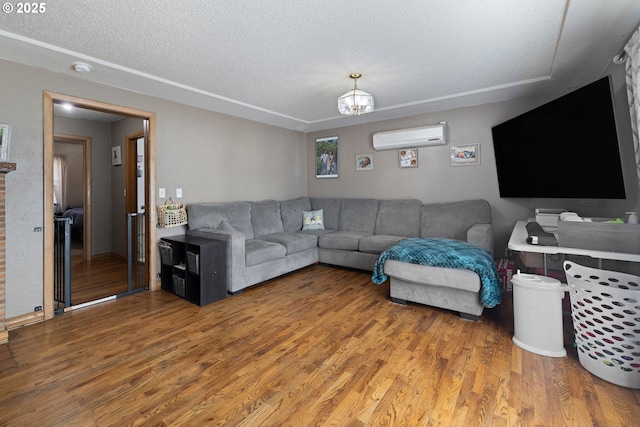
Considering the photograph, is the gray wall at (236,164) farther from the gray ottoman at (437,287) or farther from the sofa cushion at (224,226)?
the gray ottoman at (437,287)

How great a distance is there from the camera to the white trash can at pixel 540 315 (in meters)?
2.03

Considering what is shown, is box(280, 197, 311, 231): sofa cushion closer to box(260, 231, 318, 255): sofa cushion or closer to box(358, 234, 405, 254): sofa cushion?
box(260, 231, 318, 255): sofa cushion

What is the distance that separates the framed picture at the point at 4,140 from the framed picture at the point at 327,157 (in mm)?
4105

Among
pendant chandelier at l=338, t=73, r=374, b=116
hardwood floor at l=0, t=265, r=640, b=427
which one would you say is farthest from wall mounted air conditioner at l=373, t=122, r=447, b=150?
hardwood floor at l=0, t=265, r=640, b=427

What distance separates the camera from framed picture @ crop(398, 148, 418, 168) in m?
4.50

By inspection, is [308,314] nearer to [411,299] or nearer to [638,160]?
[411,299]

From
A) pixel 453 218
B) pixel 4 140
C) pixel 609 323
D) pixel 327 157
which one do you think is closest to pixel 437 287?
pixel 609 323

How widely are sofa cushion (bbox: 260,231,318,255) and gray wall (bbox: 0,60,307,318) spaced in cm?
89

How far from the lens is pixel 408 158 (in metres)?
4.56

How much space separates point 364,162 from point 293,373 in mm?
3809

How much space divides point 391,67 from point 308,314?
2.53 meters

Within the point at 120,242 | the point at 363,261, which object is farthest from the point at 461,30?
the point at 120,242

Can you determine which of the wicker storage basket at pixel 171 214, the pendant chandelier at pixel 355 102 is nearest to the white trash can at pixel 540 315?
the pendant chandelier at pixel 355 102

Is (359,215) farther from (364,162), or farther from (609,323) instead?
(609,323)
